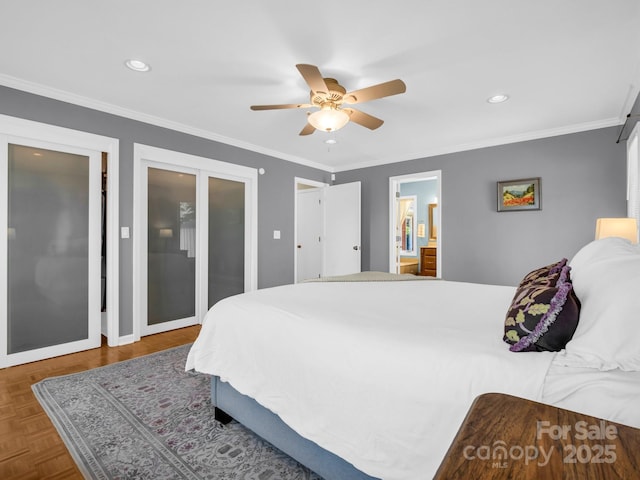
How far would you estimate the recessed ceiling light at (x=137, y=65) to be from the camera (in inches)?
97.0

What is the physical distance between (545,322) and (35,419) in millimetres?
2792

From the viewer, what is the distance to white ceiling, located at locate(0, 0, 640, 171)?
192 cm

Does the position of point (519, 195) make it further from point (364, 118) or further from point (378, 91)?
point (378, 91)

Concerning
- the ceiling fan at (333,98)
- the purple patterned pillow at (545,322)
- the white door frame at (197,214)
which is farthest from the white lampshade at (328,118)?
the purple patterned pillow at (545,322)

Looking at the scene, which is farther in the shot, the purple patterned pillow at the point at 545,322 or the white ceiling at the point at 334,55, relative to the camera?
the white ceiling at the point at 334,55

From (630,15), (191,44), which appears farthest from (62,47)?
(630,15)

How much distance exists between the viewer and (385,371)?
1.16 metres

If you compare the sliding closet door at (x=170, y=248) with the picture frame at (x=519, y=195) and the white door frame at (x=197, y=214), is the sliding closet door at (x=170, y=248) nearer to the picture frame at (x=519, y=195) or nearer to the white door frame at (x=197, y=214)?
the white door frame at (x=197, y=214)

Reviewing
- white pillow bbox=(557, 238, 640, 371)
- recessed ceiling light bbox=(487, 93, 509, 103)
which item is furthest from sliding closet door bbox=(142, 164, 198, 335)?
white pillow bbox=(557, 238, 640, 371)

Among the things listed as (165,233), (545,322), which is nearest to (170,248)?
(165,233)

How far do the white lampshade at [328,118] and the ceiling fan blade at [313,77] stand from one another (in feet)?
0.62

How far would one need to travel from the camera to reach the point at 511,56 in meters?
2.38

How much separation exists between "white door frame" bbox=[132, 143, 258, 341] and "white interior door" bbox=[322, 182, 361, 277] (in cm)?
147

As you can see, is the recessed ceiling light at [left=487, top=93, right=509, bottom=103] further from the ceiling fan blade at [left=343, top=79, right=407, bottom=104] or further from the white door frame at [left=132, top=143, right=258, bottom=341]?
the white door frame at [left=132, top=143, right=258, bottom=341]
